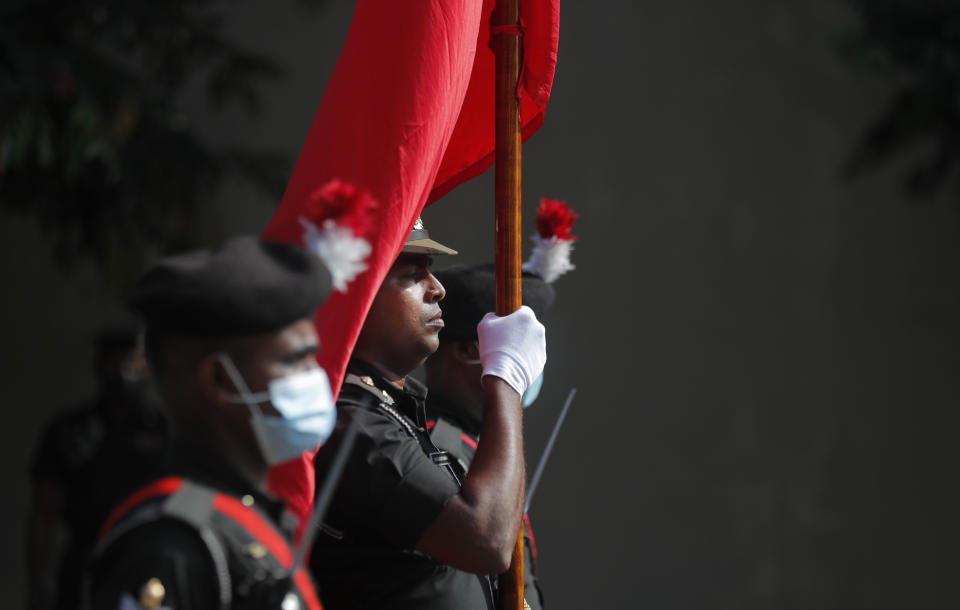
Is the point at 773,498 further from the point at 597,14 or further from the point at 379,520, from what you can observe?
the point at 379,520

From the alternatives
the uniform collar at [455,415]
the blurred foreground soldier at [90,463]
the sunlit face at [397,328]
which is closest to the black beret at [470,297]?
the uniform collar at [455,415]

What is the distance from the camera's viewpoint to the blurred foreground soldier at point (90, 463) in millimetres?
5391

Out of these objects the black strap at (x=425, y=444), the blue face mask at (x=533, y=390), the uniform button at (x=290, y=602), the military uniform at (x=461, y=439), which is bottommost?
the military uniform at (x=461, y=439)

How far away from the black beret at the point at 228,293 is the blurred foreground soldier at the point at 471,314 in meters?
1.40

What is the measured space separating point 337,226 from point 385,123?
70cm

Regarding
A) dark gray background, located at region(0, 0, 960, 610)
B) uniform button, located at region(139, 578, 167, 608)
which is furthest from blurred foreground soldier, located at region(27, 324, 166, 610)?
uniform button, located at region(139, 578, 167, 608)

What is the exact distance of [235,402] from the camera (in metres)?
1.63

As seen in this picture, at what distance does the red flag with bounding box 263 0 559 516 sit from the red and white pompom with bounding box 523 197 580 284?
609 millimetres

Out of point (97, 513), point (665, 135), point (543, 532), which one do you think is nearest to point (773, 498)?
point (543, 532)

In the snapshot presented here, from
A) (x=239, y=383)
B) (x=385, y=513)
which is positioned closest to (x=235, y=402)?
(x=239, y=383)

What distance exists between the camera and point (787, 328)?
7.11 metres

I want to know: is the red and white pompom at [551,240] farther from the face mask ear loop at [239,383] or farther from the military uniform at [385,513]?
the face mask ear loop at [239,383]

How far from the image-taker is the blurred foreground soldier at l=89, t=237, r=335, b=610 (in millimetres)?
1545

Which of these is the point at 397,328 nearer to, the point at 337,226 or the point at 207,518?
the point at 337,226
